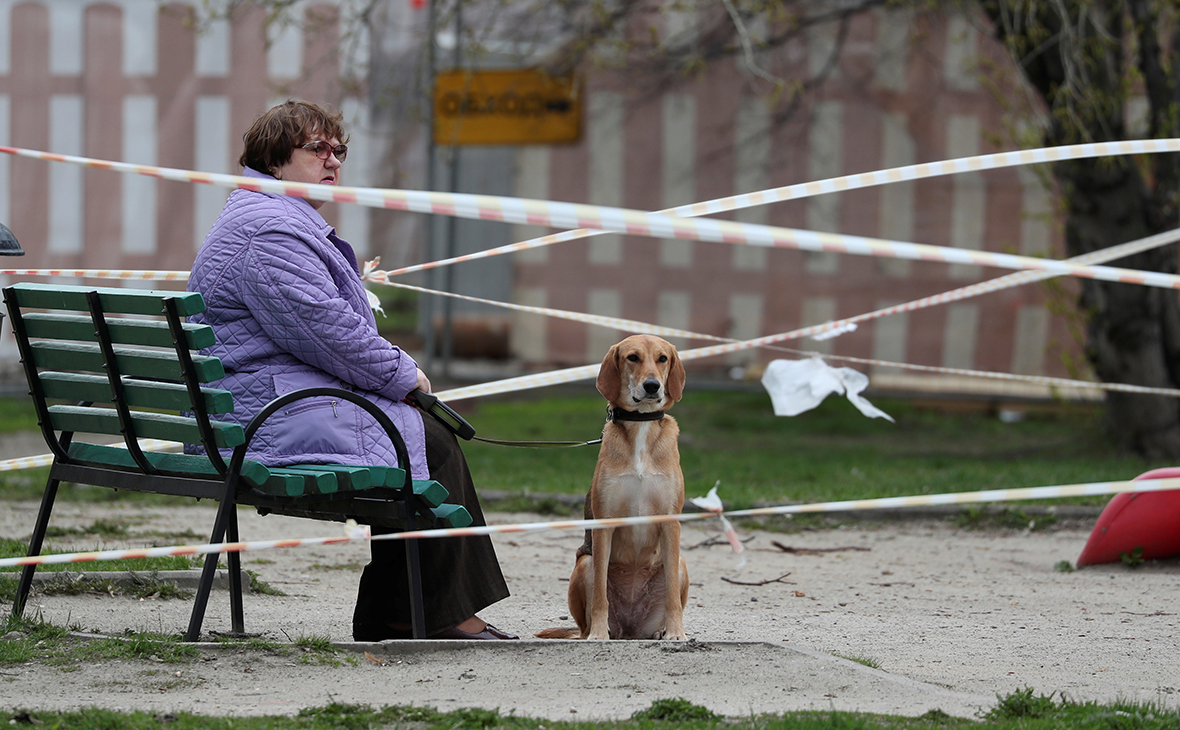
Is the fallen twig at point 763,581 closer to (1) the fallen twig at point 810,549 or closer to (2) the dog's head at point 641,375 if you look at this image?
(1) the fallen twig at point 810,549

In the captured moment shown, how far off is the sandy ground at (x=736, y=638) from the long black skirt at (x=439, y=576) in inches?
9.0

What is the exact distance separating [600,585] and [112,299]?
5.43ft

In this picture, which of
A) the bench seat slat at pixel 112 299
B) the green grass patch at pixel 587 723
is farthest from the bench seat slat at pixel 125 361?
the green grass patch at pixel 587 723

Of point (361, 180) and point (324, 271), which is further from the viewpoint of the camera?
point (361, 180)

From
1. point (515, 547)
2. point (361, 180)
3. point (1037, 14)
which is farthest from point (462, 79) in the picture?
point (515, 547)

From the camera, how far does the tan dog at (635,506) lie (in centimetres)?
393

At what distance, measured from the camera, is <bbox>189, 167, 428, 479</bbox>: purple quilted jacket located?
11.7 feet

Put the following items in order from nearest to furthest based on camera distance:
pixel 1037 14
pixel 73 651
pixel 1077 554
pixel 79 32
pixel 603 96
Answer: pixel 73 651, pixel 1077 554, pixel 1037 14, pixel 79 32, pixel 603 96

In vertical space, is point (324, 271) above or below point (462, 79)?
below

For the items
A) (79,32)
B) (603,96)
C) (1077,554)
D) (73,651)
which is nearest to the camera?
(73,651)

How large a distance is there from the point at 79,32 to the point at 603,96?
4.82 meters

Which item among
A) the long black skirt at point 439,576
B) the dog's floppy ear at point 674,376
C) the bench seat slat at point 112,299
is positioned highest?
the bench seat slat at point 112,299

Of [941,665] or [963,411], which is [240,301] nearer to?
[941,665]

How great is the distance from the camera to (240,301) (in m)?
3.66
